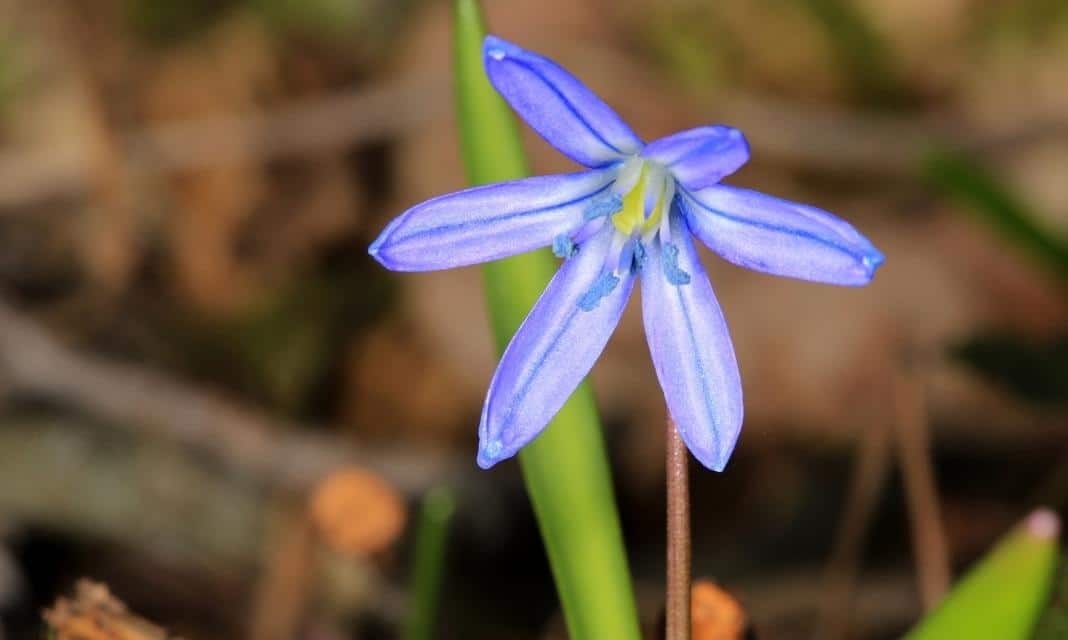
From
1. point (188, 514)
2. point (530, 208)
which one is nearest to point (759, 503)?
point (188, 514)

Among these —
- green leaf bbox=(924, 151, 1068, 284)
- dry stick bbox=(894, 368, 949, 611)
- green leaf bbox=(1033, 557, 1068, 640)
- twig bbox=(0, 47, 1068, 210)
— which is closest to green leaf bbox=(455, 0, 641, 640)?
green leaf bbox=(1033, 557, 1068, 640)

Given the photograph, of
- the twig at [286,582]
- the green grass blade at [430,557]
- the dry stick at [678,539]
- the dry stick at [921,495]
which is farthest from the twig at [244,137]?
the dry stick at [678,539]

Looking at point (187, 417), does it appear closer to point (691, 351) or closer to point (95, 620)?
point (95, 620)

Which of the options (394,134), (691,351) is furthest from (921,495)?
(394,134)

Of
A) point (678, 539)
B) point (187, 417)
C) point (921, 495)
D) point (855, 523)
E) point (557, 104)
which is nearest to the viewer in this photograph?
point (678, 539)

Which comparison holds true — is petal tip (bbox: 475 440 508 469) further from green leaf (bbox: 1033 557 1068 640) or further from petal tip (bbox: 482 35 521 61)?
green leaf (bbox: 1033 557 1068 640)

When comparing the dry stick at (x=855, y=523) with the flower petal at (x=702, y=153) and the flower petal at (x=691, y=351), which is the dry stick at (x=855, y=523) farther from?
the flower petal at (x=702, y=153)
